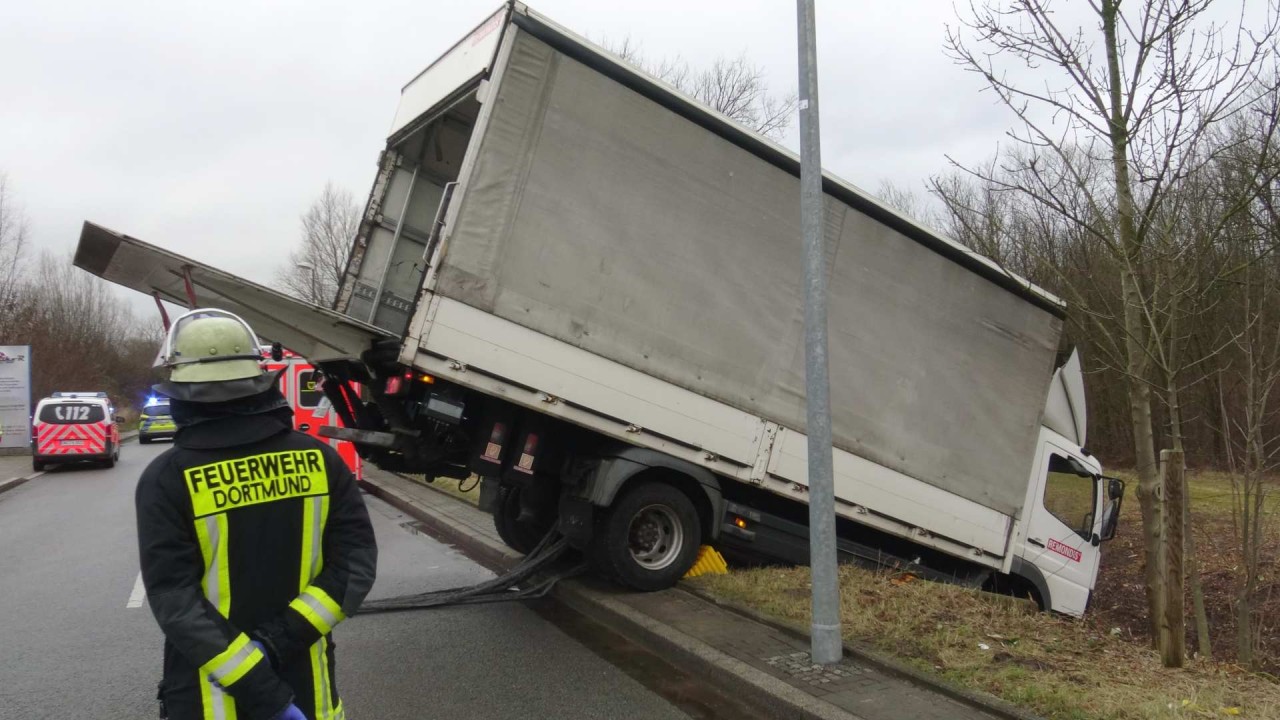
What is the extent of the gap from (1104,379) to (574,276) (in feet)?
62.4

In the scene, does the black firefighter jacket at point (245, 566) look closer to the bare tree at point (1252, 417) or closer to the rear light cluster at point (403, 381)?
the rear light cluster at point (403, 381)

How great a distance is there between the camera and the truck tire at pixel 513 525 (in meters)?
7.55

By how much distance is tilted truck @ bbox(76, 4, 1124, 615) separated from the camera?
580 centimetres

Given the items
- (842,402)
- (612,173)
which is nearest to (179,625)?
(612,173)

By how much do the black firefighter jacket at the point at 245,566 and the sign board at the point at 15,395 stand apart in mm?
26981

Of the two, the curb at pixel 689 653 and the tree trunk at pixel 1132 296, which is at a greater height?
the tree trunk at pixel 1132 296

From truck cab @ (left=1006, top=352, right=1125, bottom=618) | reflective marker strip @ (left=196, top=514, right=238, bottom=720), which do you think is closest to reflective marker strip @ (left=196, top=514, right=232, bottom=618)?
reflective marker strip @ (left=196, top=514, right=238, bottom=720)

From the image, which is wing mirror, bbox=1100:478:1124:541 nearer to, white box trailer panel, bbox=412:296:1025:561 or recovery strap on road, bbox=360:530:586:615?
white box trailer panel, bbox=412:296:1025:561

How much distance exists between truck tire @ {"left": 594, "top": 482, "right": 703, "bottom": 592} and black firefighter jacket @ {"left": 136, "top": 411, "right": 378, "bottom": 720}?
4044 mm

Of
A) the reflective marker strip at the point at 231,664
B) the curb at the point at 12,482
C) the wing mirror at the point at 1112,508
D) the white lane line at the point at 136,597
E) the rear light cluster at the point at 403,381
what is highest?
the wing mirror at the point at 1112,508

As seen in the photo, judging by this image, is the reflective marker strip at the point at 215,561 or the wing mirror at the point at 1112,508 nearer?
the reflective marker strip at the point at 215,561

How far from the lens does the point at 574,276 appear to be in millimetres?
6027

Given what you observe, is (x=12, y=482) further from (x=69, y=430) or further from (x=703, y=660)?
(x=703, y=660)

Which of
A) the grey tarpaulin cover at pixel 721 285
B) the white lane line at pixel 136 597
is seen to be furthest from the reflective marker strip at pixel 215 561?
the white lane line at pixel 136 597
